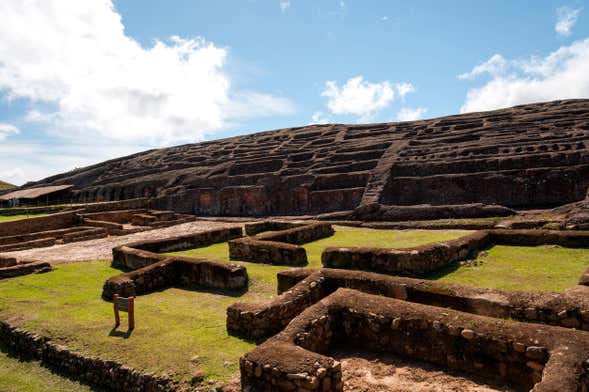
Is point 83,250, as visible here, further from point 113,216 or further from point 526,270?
point 526,270

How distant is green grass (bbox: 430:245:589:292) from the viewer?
8.58 metres

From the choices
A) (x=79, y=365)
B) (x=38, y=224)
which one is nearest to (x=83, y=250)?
(x=38, y=224)

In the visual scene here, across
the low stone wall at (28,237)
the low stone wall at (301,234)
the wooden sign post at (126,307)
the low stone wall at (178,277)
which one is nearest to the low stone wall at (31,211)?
the low stone wall at (28,237)

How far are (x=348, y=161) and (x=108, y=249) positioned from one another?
73.2 ft

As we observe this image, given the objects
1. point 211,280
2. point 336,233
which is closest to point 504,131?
point 336,233

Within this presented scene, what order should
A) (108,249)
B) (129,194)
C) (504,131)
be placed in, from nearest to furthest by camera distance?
(108,249) → (504,131) → (129,194)

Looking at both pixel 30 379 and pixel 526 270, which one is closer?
pixel 30 379

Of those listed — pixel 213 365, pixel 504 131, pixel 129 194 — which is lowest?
pixel 213 365

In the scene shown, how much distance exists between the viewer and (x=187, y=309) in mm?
9242

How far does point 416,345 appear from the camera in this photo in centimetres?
625

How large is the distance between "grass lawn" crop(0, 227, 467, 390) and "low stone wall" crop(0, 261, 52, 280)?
51 centimetres

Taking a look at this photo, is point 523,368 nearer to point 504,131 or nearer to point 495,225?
point 495,225

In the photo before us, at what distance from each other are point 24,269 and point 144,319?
25.5ft

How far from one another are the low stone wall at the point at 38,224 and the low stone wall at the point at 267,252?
1826 cm
